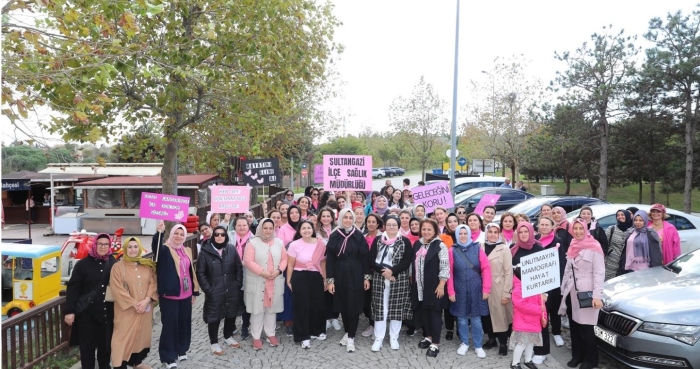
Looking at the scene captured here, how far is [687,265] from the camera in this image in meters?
6.79

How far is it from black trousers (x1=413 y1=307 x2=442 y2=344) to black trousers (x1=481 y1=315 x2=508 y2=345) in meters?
0.73

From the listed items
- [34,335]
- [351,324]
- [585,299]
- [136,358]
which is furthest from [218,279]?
[585,299]

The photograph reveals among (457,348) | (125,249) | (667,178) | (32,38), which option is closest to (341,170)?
(457,348)

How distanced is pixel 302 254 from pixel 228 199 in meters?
3.17

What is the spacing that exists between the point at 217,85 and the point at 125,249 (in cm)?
607

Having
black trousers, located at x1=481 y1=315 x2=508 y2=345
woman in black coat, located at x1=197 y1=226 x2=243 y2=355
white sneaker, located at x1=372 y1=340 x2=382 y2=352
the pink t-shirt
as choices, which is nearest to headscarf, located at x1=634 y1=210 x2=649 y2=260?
black trousers, located at x1=481 y1=315 x2=508 y2=345

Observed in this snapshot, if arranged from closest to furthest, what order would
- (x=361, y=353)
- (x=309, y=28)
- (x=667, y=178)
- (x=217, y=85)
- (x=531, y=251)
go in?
(x=531, y=251) < (x=361, y=353) < (x=217, y=85) < (x=309, y=28) < (x=667, y=178)

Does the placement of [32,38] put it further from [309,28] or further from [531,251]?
[309,28]

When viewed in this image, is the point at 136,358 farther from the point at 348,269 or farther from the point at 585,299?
the point at 585,299

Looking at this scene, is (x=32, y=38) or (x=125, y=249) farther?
(x=125, y=249)

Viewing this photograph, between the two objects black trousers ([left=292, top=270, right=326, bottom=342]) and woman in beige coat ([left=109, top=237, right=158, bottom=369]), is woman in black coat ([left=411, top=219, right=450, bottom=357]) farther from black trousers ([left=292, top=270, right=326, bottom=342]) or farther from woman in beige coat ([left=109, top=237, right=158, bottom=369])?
woman in beige coat ([left=109, top=237, right=158, bottom=369])

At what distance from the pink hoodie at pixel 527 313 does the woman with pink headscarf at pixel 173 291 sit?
13.1ft

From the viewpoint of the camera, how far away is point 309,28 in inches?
507

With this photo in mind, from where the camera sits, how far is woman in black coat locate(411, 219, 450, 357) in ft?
20.8
